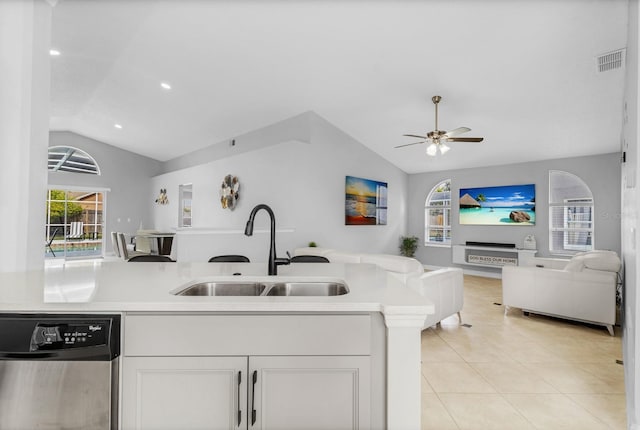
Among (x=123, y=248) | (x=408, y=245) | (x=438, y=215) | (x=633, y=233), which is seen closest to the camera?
(x=633, y=233)

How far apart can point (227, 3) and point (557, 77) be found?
361cm

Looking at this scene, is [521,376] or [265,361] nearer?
[265,361]

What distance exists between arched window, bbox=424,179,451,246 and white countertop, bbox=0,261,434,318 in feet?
20.6

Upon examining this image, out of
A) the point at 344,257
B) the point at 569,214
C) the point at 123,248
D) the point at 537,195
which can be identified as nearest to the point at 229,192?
the point at 123,248

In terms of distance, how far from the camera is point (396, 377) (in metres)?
1.03

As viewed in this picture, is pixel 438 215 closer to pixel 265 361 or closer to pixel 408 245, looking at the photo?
pixel 408 245

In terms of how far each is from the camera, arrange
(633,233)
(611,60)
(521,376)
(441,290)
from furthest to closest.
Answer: (441,290), (611,60), (521,376), (633,233)

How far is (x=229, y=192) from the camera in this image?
242 inches

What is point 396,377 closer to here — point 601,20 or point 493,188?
point 601,20

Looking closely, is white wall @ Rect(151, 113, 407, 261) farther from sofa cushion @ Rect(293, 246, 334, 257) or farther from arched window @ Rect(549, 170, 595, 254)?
arched window @ Rect(549, 170, 595, 254)

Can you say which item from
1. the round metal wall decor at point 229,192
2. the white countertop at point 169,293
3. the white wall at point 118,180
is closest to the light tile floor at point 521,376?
the white countertop at point 169,293

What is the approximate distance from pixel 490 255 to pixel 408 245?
1669mm

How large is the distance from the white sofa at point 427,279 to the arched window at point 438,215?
4098 mm

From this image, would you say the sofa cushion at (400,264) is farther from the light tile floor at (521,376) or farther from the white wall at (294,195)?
the white wall at (294,195)
